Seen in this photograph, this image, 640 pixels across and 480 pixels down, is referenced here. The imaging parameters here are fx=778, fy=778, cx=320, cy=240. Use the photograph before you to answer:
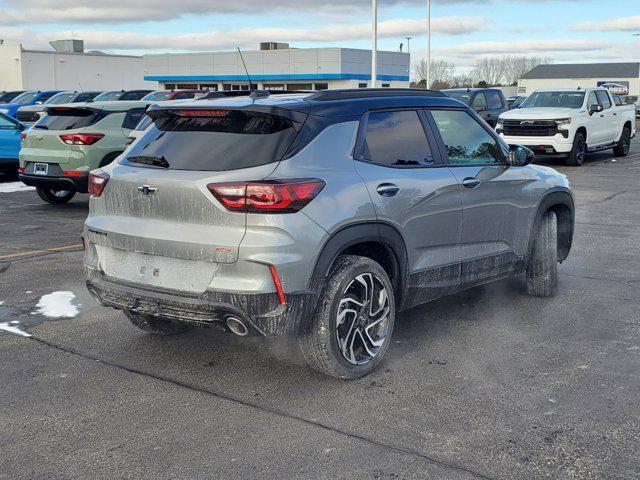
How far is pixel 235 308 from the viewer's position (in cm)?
424

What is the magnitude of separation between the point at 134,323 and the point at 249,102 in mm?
1892

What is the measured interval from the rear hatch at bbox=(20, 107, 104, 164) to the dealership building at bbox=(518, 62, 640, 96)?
11525 cm

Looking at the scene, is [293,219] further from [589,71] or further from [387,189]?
[589,71]

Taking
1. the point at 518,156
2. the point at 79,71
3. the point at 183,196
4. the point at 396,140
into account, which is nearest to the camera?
the point at 183,196

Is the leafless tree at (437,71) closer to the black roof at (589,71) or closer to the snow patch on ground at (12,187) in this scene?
the black roof at (589,71)

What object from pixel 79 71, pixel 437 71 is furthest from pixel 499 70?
pixel 79 71

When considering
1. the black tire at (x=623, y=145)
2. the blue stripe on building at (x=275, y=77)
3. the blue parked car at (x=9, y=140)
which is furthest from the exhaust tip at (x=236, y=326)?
the blue stripe on building at (x=275, y=77)

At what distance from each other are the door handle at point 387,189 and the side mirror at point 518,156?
1.57 meters

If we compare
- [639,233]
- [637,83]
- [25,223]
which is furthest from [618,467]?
[637,83]

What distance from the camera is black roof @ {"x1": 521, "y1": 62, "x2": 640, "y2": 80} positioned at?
123 metres

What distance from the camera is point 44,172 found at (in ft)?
38.7

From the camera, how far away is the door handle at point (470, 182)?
5563 millimetres

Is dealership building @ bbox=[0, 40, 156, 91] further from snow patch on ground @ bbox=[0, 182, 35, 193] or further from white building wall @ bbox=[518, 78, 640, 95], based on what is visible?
snow patch on ground @ bbox=[0, 182, 35, 193]

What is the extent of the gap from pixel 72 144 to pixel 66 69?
2822 inches
